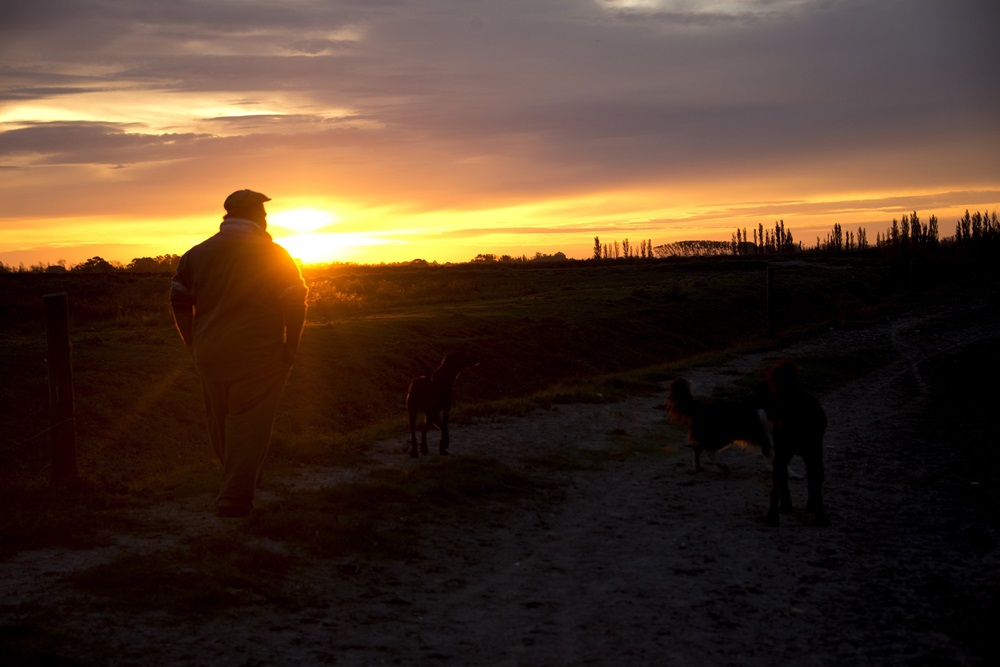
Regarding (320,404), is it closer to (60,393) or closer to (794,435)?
(60,393)

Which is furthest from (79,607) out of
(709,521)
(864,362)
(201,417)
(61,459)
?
(864,362)

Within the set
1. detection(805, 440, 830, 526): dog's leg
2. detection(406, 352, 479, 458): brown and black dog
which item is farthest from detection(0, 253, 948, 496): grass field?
detection(805, 440, 830, 526): dog's leg

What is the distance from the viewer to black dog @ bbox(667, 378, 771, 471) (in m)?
10.6

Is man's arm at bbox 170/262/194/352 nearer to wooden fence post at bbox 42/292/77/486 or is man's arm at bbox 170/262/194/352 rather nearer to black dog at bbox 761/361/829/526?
wooden fence post at bbox 42/292/77/486

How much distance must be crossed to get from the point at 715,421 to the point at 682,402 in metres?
0.51

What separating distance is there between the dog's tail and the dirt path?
2.55 feet

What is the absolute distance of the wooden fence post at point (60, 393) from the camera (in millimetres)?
8828

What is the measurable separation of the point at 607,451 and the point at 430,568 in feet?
19.2

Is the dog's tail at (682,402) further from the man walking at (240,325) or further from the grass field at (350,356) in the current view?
the man walking at (240,325)

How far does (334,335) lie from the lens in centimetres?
2359

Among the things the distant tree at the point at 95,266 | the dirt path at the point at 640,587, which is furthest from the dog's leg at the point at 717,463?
the distant tree at the point at 95,266

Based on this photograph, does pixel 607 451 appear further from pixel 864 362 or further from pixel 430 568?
pixel 864 362

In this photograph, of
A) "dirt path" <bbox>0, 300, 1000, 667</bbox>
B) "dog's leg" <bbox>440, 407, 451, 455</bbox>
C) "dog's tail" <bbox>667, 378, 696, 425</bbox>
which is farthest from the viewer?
"dog's leg" <bbox>440, 407, 451, 455</bbox>

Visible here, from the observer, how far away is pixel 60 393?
355 inches
